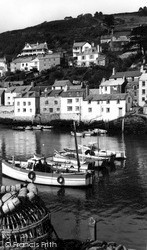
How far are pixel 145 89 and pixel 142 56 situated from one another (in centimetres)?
2096

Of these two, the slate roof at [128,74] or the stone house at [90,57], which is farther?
the stone house at [90,57]

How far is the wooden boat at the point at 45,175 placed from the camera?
32469 millimetres

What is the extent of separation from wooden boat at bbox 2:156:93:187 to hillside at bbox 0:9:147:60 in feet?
291

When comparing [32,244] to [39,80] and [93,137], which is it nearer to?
[93,137]

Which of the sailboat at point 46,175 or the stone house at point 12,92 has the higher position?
the stone house at point 12,92

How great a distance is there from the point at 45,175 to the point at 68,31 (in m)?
123

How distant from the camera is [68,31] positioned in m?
150

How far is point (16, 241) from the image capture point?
1441 centimetres

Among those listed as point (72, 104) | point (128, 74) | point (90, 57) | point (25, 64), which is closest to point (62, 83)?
point (72, 104)

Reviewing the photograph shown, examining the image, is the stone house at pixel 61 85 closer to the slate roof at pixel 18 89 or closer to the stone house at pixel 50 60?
the slate roof at pixel 18 89

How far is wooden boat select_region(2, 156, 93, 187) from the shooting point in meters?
32.5

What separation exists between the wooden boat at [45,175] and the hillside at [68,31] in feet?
291

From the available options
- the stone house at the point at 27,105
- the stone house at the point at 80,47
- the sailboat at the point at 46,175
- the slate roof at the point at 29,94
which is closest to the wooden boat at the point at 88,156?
the sailboat at the point at 46,175

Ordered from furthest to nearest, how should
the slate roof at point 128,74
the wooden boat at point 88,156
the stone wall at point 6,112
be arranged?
1. the stone wall at point 6,112
2. the slate roof at point 128,74
3. the wooden boat at point 88,156
